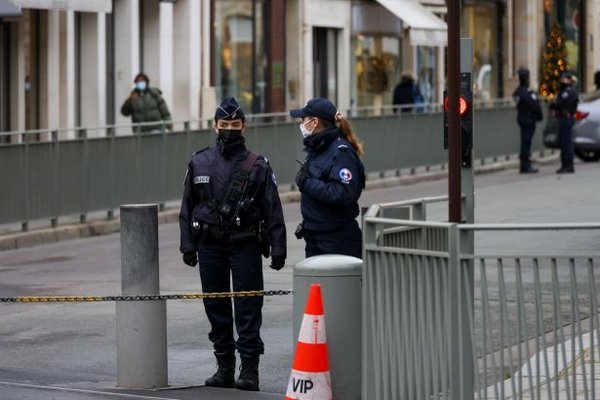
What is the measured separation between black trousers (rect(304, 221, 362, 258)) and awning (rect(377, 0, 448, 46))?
29.4 meters

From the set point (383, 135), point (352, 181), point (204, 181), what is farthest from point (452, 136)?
point (383, 135)

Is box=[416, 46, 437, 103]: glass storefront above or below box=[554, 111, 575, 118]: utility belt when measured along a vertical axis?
above

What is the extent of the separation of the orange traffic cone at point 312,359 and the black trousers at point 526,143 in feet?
75.9

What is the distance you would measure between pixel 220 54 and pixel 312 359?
1082 inches

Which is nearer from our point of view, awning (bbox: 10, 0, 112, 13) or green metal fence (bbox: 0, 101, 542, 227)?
green metal fence (bbox: 0, 101, 542, 227)

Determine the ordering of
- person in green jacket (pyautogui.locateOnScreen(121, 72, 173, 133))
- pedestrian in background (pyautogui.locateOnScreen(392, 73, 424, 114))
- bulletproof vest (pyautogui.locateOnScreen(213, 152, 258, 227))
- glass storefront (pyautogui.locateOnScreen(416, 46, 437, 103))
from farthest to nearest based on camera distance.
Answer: glass storefront (pyautogui.locateOnScreen(416, 46, 437, 103)) < pedestrian in background (pyautogui.locateOnScreen(392, 73, 424, 114)) < person in green jacket (pyautogui.locateOnScreen(121, 72, 173, 133)) < bulletproof vest (pyautogui.locateOnScreen(213, 152, 258, 227))

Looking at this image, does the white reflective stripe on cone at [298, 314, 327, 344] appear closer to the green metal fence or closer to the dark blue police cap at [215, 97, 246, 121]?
the dark blue police cap at [215, 97, 246, 121]

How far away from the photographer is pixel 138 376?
10.2 m

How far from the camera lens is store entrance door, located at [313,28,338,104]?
1572 inches

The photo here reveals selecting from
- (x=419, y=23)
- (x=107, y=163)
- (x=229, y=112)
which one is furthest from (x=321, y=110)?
(x=419, y=23)

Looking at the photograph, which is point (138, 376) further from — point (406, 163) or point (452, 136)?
point (406, 163)

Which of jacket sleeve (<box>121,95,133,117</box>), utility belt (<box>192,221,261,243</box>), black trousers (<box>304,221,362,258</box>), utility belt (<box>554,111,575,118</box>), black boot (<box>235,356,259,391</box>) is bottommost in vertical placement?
black boot (<box>235,356,259,391</box>)

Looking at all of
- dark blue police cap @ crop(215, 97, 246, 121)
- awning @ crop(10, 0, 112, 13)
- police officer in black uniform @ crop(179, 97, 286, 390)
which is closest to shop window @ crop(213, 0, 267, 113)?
awning @ crop(10, 0, 112, 13)

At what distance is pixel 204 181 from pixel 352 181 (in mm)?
911
